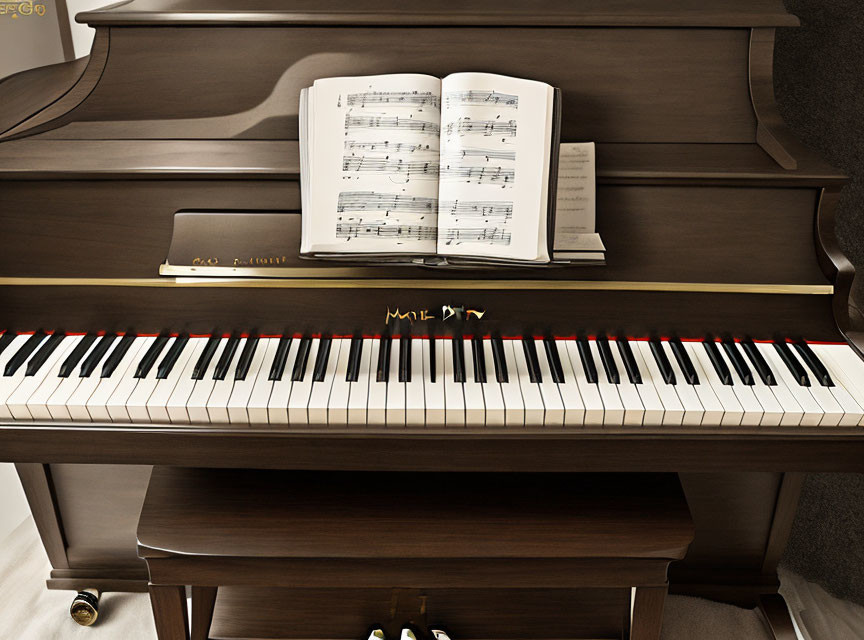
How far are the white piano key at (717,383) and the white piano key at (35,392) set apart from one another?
4.04ft

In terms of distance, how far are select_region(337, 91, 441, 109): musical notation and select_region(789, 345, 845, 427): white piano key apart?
2.96ft

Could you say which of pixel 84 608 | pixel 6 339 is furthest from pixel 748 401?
pixel 84 608

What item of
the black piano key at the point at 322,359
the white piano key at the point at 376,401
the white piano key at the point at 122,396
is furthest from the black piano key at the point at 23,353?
the white piano key at the point at 376,401

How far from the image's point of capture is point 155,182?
55.1 inches

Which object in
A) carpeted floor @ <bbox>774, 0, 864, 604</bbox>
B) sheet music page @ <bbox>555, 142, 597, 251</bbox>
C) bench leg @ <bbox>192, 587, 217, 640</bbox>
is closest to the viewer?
sheet music page @ <bbox>555, 142, 597, 251</bbox>

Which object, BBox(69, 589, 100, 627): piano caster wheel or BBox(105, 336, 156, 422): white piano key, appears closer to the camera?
BBox(105, 336, 156, 422): white piano key

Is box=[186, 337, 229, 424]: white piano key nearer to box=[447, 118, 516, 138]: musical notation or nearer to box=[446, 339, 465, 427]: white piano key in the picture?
box=[446, 339, 465, 427]: white piano key

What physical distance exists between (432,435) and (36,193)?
3.07ft

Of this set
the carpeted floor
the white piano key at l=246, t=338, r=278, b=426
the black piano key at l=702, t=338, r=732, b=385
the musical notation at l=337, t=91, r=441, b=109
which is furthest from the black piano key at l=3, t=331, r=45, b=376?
the carpeted floor

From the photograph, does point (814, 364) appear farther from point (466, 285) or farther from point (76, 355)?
point (76, 355)

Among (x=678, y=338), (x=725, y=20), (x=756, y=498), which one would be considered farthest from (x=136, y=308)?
(x=756, y=498)

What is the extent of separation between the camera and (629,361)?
1372 millimetres

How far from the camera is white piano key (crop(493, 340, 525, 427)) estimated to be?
1.26m

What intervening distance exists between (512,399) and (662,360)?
33 centimetres
